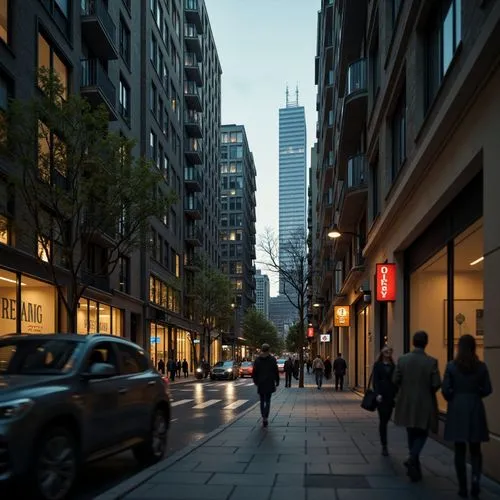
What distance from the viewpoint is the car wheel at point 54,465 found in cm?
601

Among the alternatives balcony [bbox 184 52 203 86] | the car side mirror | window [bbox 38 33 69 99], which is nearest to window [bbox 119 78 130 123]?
window [bbox 38 33 69 99]

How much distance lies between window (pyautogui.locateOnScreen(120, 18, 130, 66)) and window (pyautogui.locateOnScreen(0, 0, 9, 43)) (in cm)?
1598

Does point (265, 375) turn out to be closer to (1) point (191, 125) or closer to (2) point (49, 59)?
(2) point (49, 59)

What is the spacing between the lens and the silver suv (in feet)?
19.3

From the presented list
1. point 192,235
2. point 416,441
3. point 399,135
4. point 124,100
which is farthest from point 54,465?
point 192,235

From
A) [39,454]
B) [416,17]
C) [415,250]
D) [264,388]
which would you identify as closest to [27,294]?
[264,388]

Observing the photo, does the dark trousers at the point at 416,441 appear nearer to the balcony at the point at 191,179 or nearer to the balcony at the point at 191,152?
the balcony at the point at 191,179

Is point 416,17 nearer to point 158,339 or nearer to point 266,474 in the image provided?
point 266,474

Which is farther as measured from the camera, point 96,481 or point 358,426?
point 358,426

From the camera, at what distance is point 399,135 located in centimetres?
1680

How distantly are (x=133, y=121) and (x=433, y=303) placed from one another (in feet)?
101

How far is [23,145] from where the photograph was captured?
20797 mm

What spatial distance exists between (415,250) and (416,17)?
5.16 meters

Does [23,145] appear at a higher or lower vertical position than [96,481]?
higher
